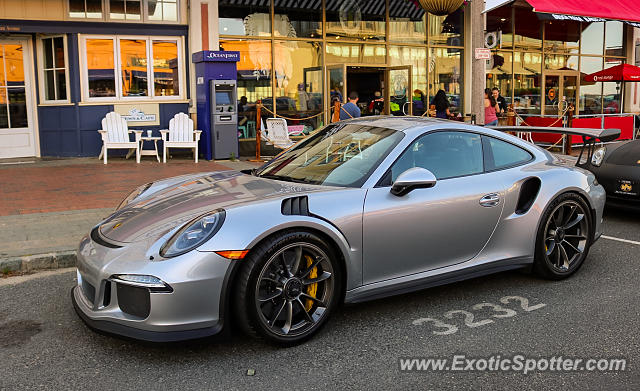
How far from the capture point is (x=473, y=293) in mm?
5129

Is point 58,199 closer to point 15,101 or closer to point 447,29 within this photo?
point 15,101

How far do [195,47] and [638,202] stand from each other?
1033 cm

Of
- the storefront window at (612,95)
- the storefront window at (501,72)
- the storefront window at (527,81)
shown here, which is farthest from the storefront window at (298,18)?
the storefront window at (612,95)

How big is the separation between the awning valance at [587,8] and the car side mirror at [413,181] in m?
13.9

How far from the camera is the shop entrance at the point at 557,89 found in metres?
22.2

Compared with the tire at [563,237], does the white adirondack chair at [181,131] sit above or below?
above

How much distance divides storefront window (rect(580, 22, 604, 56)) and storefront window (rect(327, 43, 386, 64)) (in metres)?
9.65

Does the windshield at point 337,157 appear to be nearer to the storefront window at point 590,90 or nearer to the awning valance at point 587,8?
the awning valance at point 587,8

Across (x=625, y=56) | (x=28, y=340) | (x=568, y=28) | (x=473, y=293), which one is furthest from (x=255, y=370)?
A: (x=625, y=56)

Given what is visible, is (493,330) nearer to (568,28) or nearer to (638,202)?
(638,202)

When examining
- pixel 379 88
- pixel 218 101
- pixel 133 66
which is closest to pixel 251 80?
pixel 218 101

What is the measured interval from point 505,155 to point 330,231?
1951mm

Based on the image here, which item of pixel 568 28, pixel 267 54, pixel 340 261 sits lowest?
pixel 340 261

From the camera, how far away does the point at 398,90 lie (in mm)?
18062
